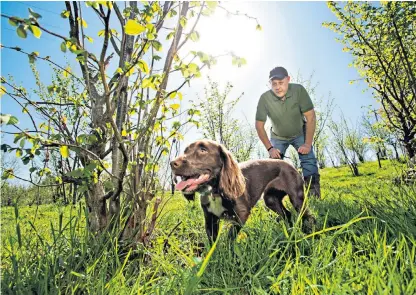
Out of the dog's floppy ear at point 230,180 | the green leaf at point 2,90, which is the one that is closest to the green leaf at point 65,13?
the green leaf at point 2,90

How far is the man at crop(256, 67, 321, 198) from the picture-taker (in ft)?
17.3

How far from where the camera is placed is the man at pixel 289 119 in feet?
17.3

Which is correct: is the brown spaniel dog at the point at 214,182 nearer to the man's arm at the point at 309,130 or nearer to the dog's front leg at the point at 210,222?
the dog's front leg at the point at 210,222

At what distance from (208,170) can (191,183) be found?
0.88 feet

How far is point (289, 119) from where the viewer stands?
5379 millimetres

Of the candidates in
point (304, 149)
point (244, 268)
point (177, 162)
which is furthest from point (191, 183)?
point (304, 149)

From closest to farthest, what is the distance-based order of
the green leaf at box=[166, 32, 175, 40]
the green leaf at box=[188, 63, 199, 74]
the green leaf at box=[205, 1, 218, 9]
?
the green leaf at box=[205, 1, 218, 9] → the green leaf at box=[188, 63, 199, 74] → the green leaf at box=[166, 32, 175, 40]

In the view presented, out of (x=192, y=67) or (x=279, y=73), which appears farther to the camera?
(x=279, y=73)

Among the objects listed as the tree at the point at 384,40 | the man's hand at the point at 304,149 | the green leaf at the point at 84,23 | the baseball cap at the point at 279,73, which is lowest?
the man's hand at the point at 304,149

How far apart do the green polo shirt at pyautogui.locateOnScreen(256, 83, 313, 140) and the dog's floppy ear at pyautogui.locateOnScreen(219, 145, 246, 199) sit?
95.5 inches

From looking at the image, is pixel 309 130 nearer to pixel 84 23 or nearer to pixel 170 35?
pixel 170 35

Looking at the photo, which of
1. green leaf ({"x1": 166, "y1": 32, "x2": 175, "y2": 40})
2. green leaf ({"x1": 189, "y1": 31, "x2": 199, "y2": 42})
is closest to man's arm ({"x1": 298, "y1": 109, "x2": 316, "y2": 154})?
green leaf ({"x1": 166, "y1": 32, "x2": 175, "y2": 40})

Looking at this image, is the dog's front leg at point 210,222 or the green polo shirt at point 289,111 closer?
the dog's front leg at point 210,222

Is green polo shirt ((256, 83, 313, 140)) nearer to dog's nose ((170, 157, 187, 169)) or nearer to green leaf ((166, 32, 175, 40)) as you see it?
dog's nose ((170, 157, 187, 169))
